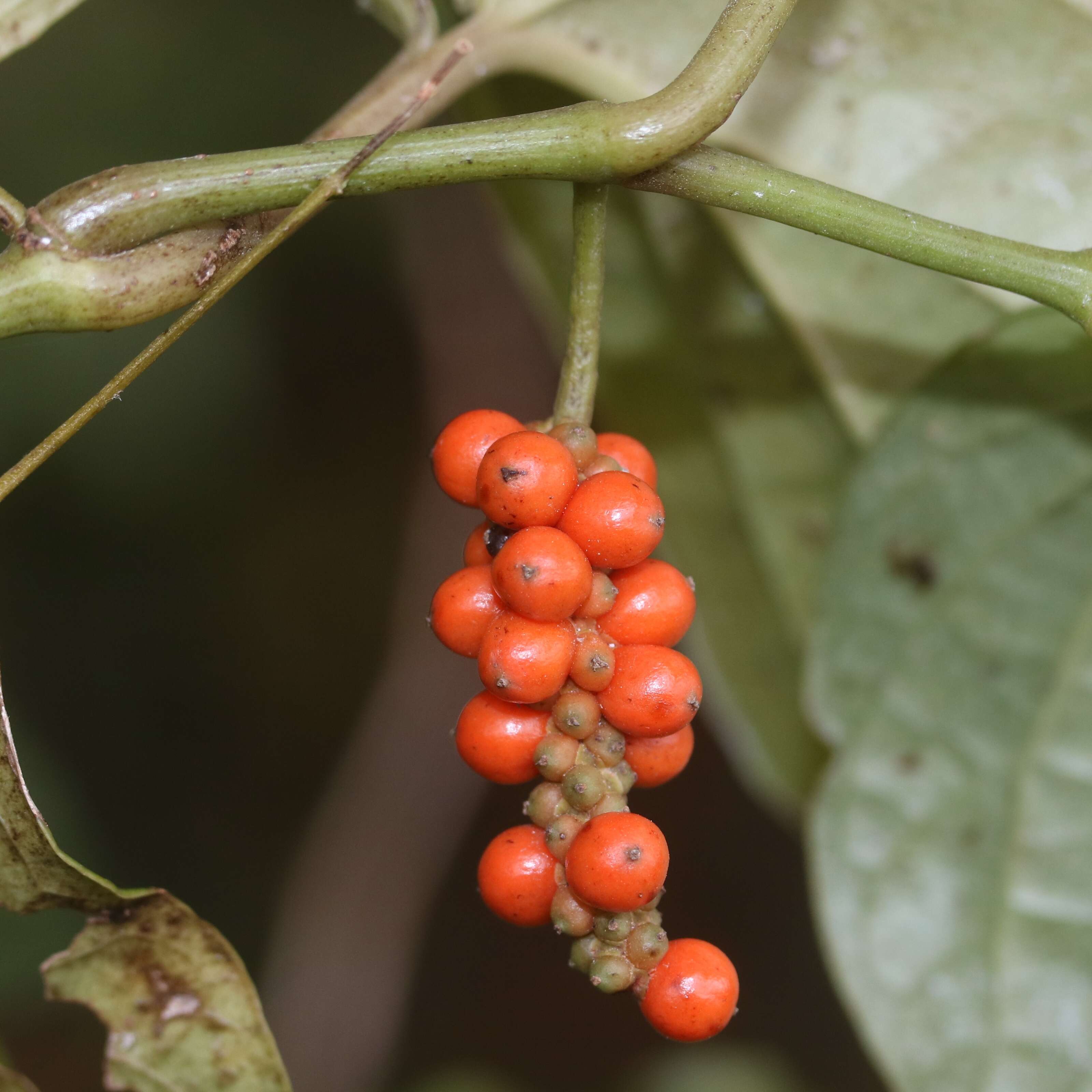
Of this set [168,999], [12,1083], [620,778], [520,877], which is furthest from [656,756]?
[12,1083]

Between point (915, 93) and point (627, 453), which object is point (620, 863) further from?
point (915, 93)

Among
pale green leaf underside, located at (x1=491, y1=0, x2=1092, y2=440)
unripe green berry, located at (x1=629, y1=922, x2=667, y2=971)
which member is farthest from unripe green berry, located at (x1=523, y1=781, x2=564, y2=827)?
pale green leaf underside, located at (x1=491, y1=0, x2=1092, y2=440)

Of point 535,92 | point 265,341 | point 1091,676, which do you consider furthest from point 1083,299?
point 265,341

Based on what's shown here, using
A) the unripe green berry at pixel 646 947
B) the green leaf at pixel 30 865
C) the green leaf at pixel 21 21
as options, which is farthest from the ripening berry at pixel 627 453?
the green leaf at pixel 21 21

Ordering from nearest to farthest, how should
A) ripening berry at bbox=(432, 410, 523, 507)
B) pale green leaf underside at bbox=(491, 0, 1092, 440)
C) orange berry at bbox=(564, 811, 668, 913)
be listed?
1. orange berry at bbox=(564, 811, 668, 913)
2. ripening berry at bbox=(432, 410, 523, 507)
3. pale green leaf underside at bbox=(491, 0, 1092, 440)

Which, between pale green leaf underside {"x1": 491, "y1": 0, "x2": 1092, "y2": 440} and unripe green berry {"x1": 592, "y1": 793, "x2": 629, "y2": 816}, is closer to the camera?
unripe green berry {"x1": 592, "y1": 793, "x2": 629, "y2": 816}

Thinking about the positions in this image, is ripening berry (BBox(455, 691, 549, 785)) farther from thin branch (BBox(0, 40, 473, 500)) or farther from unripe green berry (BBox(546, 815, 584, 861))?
thin branch (BBox(0, 40, 473, 500))

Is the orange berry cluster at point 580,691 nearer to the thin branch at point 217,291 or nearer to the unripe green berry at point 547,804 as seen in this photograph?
the unripe green berry at point 547,804
